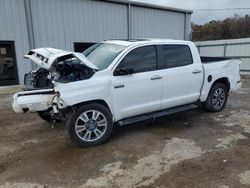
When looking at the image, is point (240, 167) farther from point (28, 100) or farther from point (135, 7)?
point (135, 7)

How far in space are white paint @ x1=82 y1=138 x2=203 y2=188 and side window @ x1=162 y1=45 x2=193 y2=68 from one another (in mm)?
1762

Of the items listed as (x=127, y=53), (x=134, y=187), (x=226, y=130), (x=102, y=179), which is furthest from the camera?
(x=226, y=130)

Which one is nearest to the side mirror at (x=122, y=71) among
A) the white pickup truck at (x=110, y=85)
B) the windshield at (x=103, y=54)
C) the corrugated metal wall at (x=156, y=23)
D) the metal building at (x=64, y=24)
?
the white pickup truck at (x=110, y=85)

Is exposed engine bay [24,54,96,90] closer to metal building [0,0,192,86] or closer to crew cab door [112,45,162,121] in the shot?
crew cab door [112,45,162,121]

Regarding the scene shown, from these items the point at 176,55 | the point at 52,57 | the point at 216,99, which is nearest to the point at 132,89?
the point at 176,55

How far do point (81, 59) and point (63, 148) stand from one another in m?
1.64

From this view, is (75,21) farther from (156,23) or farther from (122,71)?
(122,71)

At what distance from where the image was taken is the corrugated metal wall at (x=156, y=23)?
14.9m

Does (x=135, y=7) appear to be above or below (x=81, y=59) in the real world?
above

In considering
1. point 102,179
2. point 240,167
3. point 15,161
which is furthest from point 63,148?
point 240,167

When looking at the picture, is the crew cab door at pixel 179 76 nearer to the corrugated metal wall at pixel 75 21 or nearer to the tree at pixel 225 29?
the corrugated metal wall at pixel 75 21

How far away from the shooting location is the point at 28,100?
4348 mm

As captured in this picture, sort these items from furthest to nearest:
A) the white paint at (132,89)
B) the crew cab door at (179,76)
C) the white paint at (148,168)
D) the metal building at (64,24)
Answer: the metal building at (64,24)
the crew cab door at (179,76)
the white paint at (132,89)
the white paint at (148,168)

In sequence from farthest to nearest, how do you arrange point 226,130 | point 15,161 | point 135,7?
point 135,7 < point 226,130 < point 15,161
